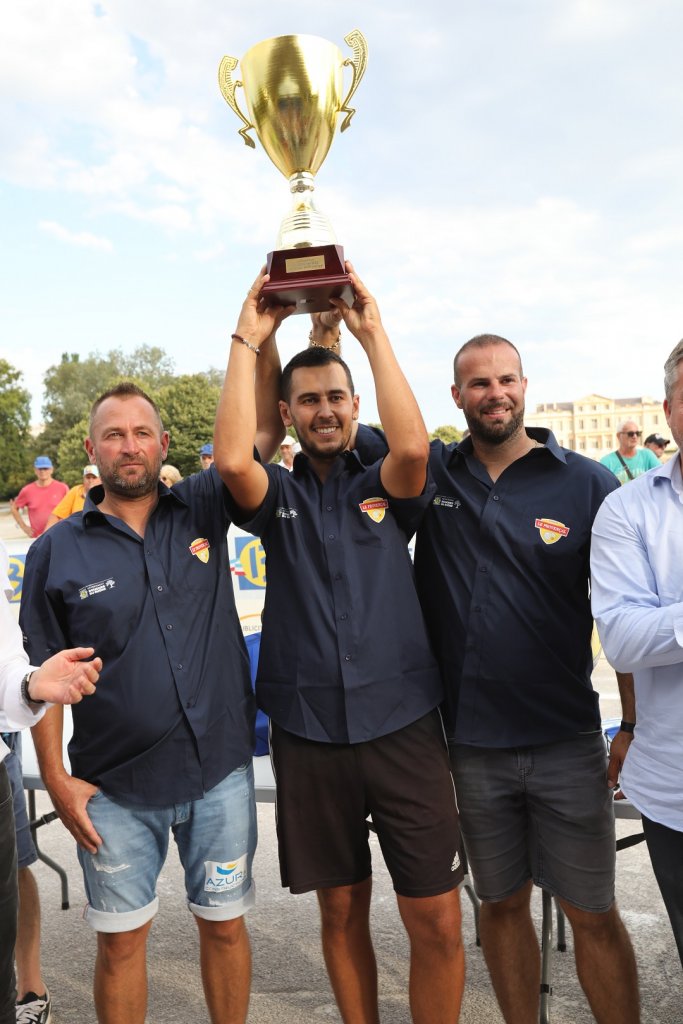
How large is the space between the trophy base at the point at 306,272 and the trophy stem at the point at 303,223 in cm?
24

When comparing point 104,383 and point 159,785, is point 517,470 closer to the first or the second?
point 159,785

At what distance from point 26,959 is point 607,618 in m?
2.66

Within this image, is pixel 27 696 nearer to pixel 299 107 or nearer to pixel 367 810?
pixel 367 810

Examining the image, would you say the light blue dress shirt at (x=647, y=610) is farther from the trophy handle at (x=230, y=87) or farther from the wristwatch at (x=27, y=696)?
the trophy handle at (x=230, y=87)

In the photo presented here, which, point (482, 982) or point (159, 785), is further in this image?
point (482, 982)

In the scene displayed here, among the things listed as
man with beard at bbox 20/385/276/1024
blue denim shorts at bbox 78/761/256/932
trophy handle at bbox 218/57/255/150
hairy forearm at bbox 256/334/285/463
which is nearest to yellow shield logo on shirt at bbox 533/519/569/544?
hairy forearm at bbox 256/334/285/463

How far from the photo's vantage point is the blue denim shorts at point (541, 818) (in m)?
2.58

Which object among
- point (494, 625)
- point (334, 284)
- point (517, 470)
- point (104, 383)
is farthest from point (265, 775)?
point (104, 383)

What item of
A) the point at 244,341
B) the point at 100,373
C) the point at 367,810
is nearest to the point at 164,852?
the point at 367,810

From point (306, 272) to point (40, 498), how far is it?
1074cm

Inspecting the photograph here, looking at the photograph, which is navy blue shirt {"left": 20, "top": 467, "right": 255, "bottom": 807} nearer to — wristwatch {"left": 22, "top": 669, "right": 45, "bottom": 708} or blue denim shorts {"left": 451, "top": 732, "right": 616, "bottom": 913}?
wristwatch {"left": 22, "top": 669, "right": 45, "bottom": 708}

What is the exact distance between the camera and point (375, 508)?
2713mm

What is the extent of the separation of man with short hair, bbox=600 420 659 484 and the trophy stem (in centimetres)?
770

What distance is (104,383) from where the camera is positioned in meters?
77.3
